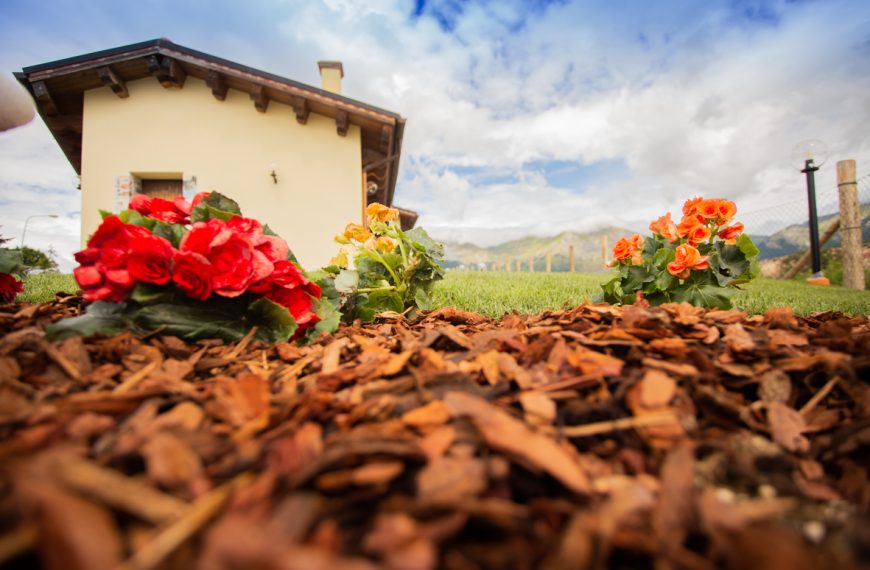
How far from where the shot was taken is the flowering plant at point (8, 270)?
70.6 inches

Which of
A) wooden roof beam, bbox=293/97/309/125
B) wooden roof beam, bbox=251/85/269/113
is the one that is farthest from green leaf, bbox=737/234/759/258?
wooden roof beam, bbox=251/85/269/113

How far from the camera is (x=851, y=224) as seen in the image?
23.2ft

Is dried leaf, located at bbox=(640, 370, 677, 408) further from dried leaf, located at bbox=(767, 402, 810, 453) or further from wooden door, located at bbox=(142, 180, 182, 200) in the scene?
wooden door, located at bbox=(142, 180, 182, 200)

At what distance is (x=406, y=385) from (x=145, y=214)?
137 centimetres

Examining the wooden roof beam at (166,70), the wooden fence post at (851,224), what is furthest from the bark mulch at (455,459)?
the wooden fence post at (851,224)

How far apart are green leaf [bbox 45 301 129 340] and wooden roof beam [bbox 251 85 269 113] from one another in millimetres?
6305

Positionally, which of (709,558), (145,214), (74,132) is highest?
(74,132)

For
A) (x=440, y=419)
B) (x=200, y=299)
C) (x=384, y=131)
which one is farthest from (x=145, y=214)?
(x=384, y=131)

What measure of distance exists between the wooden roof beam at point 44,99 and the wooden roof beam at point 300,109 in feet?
12.6

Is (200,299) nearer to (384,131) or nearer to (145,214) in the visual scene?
(145,214)

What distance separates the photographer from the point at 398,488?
58cm

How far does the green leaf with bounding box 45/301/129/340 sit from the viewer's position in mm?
1150

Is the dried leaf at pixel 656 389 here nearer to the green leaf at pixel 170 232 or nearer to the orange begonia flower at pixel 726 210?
the green leaf at pixel 170 232

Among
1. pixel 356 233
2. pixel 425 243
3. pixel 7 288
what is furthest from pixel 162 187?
pixel 425 243
